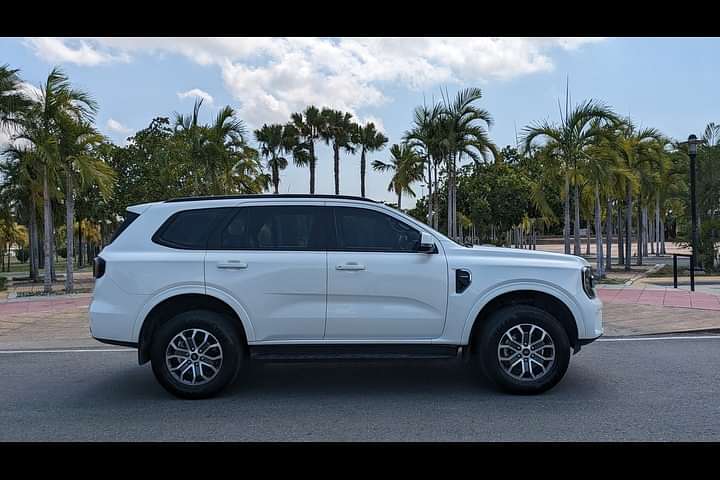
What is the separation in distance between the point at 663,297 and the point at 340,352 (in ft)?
36.4

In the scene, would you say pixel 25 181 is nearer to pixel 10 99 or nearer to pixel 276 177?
pixel 10 99

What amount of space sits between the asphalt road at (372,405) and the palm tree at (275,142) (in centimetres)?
3406

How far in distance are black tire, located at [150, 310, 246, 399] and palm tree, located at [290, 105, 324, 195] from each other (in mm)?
35737

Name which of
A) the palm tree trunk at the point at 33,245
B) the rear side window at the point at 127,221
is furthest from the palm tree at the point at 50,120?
the rear side window at the point at 127,221

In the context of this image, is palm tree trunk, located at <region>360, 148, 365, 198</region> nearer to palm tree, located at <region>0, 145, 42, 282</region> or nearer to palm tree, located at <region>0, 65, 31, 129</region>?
palm tree, located at <region>0, 145, 42, 282</region>

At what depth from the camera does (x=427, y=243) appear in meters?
6.34

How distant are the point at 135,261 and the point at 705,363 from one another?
20.9 feet

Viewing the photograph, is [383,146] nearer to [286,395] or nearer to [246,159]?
[246,159]

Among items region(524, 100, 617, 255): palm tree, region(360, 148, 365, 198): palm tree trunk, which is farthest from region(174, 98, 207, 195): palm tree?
region(360, 148, 365, 198): palm tree trunk

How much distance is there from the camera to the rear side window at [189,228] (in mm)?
6430

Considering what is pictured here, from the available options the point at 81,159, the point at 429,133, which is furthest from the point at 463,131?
the point at 81,159

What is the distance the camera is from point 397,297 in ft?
20.5

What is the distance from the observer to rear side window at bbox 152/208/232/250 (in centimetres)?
643
